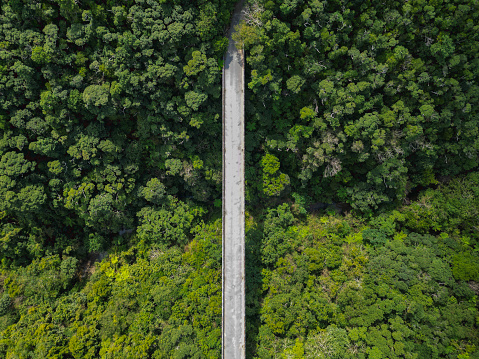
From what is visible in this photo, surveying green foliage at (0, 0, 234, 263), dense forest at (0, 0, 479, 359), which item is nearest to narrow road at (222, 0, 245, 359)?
dense forest at (0, 0, 479, 359)

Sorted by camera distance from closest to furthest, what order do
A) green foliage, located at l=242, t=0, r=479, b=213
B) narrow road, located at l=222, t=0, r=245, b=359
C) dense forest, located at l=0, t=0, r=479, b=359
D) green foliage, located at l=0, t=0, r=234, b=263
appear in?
1. green foliage, located at l=0, t=0, r=234, b=263
2. dense forest, located at l=0, t=0, r=479, b=359
3. green foliage, located at l=242, t=0, r=479, b=213
4. narrow road, located at l=222, t=0, r=245, b=359

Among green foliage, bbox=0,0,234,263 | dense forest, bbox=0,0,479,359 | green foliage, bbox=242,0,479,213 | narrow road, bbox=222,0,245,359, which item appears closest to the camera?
green foliage, bbox=0,0,234,263

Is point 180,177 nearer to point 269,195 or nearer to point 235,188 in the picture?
point 235,188

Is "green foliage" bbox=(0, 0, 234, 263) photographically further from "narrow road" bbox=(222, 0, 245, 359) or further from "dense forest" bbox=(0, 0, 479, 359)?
"narrow road" bbox=(222, 0, 245, 359)

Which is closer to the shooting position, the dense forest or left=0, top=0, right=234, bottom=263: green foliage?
left=0, top=0, right=234, bottom=263: green foliage

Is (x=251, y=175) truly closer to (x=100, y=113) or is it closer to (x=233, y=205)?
(x=233, y=205)

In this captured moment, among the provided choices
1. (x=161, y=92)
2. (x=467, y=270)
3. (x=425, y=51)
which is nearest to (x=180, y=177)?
(x=161, y=92)

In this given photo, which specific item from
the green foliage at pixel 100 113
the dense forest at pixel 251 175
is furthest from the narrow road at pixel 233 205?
the green foliage at pixel 100 113

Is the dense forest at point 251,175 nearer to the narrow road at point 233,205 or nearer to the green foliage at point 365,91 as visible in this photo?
the green foliage at point 365,91
